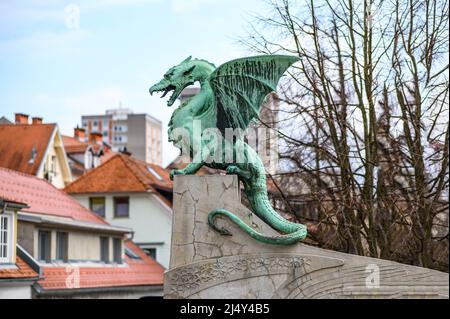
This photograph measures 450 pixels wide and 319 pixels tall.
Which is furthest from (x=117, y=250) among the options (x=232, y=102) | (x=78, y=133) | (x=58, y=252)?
(x=78, y=133)

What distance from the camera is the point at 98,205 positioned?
136ft

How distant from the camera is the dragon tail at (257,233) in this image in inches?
522

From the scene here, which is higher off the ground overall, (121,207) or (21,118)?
(21,118)

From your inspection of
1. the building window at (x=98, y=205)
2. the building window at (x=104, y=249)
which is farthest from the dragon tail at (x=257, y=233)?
the building window at (x=98, y=205)

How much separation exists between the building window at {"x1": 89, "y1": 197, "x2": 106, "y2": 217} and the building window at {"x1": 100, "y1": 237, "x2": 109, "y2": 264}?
978 cm

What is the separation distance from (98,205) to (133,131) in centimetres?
4270

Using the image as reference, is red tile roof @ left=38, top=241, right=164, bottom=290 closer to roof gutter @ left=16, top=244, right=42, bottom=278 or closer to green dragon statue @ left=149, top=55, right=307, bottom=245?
roof gutter @ left=16, top=244, right=42, bottom=278

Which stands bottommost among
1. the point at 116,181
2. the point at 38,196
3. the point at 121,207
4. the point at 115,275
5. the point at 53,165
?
the point at 115,275

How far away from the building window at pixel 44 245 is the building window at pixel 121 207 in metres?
13.6

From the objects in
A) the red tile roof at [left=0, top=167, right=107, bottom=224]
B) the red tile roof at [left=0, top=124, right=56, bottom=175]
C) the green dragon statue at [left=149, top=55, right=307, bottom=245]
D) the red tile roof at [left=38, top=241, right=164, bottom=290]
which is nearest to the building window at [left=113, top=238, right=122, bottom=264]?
the red tile roof at [left=38, top=241, right=164, bottom=290]

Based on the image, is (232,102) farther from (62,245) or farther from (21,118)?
(21,118)

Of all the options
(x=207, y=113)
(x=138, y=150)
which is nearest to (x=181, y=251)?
(x=207, y=113)

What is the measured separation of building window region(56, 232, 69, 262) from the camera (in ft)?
91.0

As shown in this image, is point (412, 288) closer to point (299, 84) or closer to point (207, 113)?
point (207, 113)
